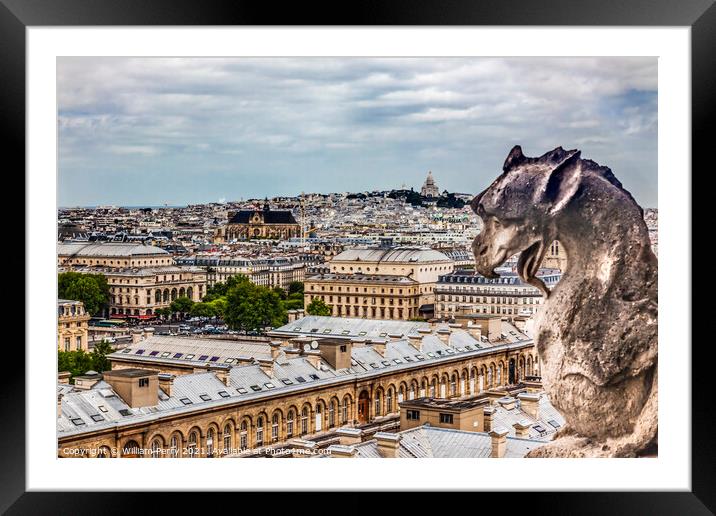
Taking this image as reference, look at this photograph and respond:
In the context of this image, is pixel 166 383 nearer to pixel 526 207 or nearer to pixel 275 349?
pixel 275 349

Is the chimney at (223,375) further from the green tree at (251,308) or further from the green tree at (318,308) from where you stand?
the green tree at (318,308)

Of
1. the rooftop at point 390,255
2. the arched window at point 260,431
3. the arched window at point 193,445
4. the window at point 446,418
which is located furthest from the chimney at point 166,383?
the rooftop at point 390,255

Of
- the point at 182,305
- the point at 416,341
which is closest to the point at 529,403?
the point at 416,341

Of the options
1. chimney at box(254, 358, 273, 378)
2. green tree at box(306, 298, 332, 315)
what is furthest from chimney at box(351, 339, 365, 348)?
chimney at box(254, 358, 273, 378)
